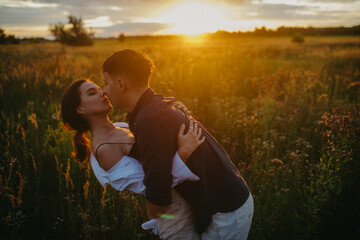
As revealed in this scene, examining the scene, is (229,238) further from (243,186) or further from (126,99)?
(126,99)

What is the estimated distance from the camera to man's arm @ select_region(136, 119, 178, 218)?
1.35 metres

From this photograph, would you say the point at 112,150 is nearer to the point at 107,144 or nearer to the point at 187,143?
the point at 107,144

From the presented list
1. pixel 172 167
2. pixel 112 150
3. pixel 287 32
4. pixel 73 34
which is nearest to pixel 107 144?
pixel 112 150

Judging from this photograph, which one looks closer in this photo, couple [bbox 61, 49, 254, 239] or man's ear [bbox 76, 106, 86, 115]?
couple [bbox 61, 49, 254, 239]

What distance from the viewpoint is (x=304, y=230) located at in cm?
233

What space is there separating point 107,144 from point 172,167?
59cm

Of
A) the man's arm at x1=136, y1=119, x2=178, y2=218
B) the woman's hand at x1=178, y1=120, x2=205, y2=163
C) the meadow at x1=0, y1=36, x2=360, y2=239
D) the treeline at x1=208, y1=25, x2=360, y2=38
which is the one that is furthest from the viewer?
the treeline at x1=208, y1=25, x2=360, y2=38

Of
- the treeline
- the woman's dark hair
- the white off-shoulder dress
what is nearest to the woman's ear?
the white off-shoulder dress

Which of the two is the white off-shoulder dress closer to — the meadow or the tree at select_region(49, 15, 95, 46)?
the meadow

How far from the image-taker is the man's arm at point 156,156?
135cm

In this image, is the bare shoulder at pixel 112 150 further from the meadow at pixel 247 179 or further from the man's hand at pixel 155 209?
the meadow at pixel 247 179

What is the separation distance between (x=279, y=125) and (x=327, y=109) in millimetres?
1325

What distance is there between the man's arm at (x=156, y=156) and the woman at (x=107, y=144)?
0.28 feet

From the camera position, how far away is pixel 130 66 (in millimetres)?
1615
